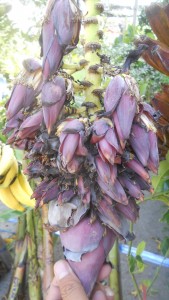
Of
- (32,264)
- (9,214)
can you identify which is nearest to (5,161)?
(9,214)

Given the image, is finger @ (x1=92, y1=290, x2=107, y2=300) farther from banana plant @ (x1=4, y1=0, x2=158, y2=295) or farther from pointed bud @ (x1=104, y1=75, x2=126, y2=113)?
pointed bud @ (x1=104, y1=75, x2=126, y2=113)

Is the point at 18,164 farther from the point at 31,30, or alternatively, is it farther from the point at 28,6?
the point at 28,6

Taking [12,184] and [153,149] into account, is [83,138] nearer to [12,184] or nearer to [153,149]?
[153,149]

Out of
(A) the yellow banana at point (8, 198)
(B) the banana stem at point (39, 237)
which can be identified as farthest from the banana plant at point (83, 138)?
(B) the banana stem at point (39, 237)

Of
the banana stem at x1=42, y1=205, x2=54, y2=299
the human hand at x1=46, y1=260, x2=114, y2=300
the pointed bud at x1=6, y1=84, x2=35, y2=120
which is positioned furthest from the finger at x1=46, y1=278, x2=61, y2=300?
the banana stem at x1=42, y1=205, x2=54, y2=299

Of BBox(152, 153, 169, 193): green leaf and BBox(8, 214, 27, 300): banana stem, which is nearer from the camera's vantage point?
BBox(152, 153, 169, 193): green leaf
